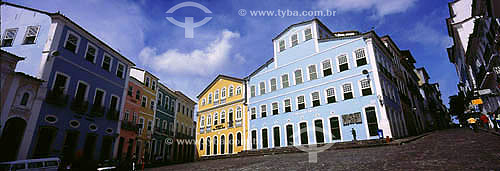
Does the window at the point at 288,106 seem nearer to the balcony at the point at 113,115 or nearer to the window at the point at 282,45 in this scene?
the window at the point at 282,45

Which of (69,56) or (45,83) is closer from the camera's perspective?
(45,83)

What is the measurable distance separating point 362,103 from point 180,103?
1068 inches

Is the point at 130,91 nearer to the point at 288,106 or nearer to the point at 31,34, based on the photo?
the point at 31,34

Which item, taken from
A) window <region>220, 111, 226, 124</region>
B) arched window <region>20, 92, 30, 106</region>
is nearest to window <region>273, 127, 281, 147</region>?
window <region>220, 111, 226, 124</region>

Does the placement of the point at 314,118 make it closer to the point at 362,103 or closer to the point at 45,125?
the point at 362,103

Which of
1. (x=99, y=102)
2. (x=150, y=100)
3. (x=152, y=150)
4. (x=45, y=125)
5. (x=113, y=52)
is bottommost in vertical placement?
(x=152, y=150)

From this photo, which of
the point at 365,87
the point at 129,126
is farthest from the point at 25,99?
the point at 365,87

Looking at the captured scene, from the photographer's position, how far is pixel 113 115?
22.0 metres

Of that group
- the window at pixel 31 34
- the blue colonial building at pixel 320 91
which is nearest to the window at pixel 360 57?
the blue colonial building at pixel 320 91

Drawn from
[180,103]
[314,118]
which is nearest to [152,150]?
[180,103]

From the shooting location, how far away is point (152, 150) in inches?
1153

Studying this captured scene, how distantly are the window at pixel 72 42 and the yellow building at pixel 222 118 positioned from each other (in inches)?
702

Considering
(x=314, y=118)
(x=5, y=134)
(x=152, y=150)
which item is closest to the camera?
A: (x=5, y=134)

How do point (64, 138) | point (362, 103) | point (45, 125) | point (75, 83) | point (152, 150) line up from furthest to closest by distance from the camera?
1. point (152, 150)
2. point (362, 103)
3. point (75, 83)
4. point (64, 138)
5. point (45, 125)
